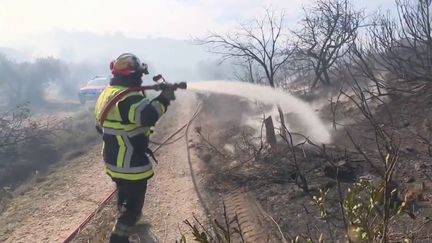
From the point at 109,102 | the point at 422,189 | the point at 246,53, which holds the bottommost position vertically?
the point at 422,189

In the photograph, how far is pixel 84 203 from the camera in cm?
725

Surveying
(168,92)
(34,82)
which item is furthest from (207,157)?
(34,82)

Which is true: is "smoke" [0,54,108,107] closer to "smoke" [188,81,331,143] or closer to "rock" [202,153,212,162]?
"smoke" [188,81,331,143]

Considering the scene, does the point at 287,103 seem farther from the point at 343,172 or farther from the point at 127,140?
the point at 127,140

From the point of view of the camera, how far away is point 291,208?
5.46m

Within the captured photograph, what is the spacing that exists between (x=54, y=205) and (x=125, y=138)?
3697 millimetres

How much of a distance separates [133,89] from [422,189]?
355cm

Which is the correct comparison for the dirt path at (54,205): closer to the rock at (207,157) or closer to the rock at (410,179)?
the rock at (207,157)

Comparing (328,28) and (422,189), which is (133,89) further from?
(328,28)

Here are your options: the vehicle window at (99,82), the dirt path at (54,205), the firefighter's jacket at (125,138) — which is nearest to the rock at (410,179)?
the firefighter's jacket at (125,138)

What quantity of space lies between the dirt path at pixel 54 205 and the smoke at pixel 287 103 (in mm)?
2859

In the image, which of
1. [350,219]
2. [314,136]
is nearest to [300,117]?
[314,136]

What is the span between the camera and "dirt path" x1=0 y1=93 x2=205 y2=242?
589cm

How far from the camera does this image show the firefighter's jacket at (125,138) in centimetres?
425
